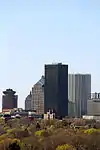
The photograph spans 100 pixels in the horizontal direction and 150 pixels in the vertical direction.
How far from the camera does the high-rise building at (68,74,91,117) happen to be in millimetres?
149000

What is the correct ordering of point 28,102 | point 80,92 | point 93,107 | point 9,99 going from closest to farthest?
point 93,107, point 80,92, point 9,99, point 28,102

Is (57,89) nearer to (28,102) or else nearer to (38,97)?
(38,97)

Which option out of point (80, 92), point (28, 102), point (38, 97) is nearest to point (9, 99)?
point (28, 102)

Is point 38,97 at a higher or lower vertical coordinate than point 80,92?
lower

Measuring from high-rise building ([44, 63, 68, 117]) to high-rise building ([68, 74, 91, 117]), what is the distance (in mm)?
23169

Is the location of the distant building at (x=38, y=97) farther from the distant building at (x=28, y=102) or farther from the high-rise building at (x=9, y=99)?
the distant building at (x=28, y=102)

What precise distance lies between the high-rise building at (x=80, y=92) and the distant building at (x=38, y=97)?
8.63 meters

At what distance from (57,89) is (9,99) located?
40.1 meters

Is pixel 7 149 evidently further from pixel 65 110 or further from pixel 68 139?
pixel 65 110

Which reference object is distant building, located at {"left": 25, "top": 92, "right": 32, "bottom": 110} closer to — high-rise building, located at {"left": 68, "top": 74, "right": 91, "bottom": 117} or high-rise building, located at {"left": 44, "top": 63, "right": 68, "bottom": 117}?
high-rise building, located at {"left": 68, "top": 74, "right": 91, "bottom": 117}

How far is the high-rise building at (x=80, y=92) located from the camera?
5866 inches

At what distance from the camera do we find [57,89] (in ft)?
400

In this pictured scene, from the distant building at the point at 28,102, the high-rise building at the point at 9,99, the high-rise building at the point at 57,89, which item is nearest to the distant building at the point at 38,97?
the high-rise building at the point at 9,99

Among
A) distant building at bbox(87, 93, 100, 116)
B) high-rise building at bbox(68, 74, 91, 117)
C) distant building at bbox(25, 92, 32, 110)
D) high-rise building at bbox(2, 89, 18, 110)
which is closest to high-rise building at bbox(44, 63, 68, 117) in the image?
distant building at bbox(87, 93, 100, 116)
